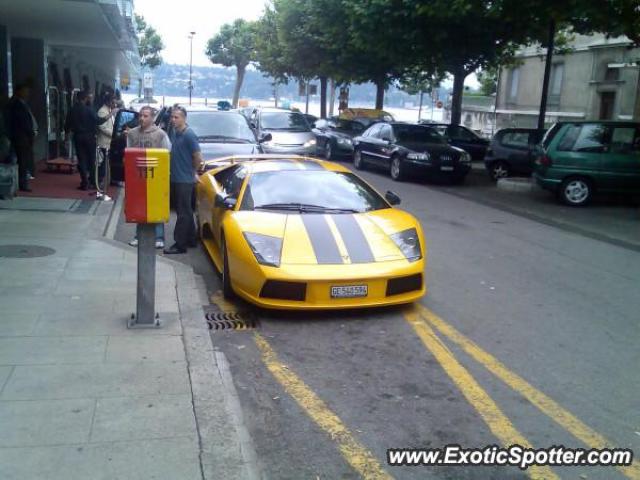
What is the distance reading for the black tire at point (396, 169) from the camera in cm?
1761

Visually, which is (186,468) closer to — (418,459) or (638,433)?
(418,459)

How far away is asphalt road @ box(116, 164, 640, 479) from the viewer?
13.0ft

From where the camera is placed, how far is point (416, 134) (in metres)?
18.5

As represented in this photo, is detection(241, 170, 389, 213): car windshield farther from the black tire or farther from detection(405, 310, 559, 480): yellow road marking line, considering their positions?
the black tire

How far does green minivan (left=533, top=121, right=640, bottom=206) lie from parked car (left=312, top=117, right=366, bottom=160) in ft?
33.6

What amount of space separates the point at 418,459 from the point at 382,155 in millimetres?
15390

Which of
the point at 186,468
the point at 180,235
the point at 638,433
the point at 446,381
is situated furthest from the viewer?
the point at 180,235

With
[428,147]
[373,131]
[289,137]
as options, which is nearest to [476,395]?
[428,147]

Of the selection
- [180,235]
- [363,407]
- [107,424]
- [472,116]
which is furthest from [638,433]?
[472,116]

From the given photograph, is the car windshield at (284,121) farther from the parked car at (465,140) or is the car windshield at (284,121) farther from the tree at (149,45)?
the tree at (149,45)

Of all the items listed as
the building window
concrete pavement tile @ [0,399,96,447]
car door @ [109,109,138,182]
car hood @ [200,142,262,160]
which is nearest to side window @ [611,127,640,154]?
car hood @ [200,142,262,160]

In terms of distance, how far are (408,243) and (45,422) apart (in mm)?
3788

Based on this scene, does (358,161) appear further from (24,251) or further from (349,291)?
(349,291)

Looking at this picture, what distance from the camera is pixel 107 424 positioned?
379 cm
